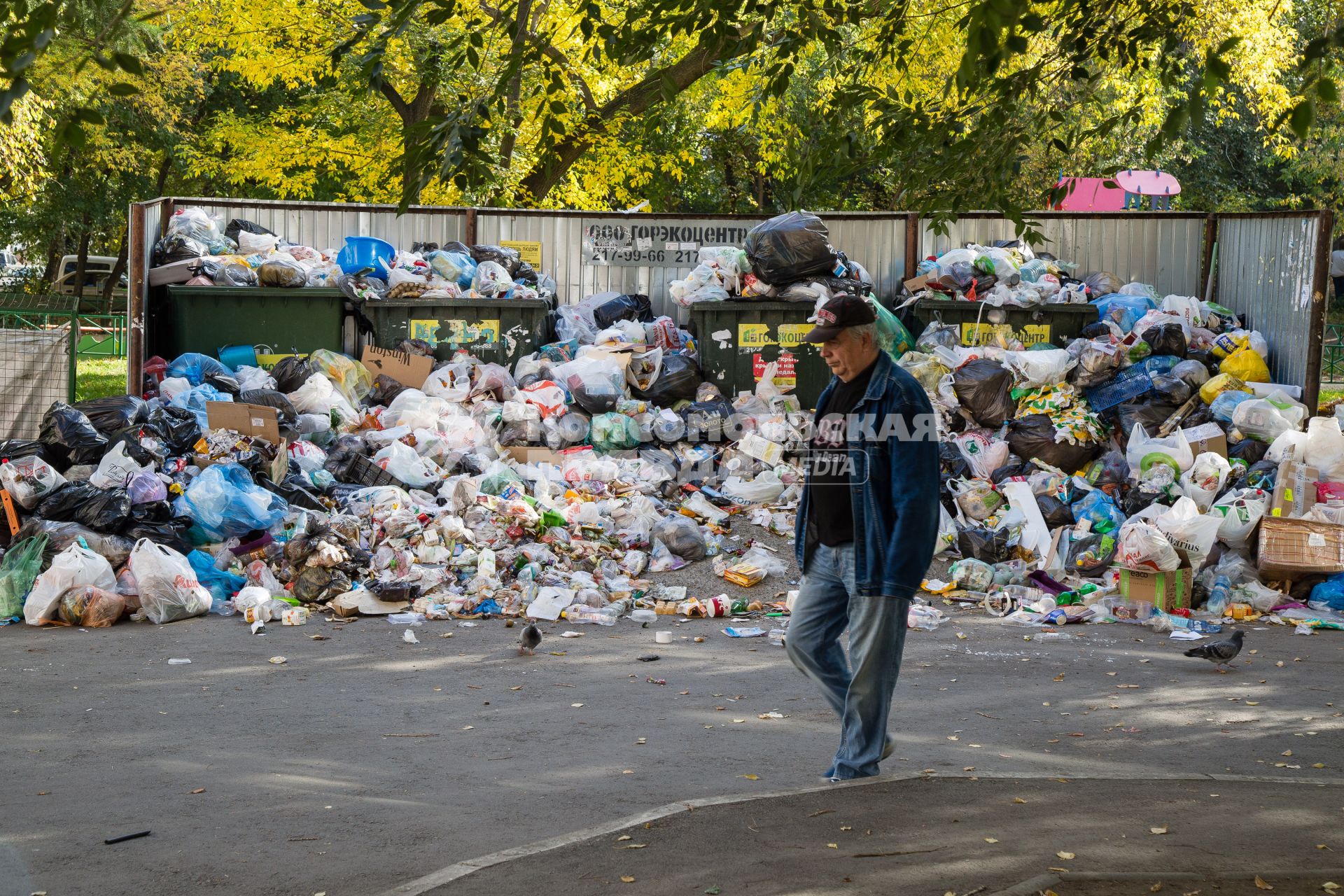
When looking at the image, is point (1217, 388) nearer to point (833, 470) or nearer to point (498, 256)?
point (498, 256)

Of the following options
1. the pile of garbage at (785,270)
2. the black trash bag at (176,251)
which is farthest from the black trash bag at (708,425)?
the black trash bag at (176,251)

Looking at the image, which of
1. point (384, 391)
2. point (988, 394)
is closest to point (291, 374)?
point (384, 391)

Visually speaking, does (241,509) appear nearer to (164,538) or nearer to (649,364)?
(164,538)

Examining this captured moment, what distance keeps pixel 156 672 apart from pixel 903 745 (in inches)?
144

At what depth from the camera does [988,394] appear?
380 inches

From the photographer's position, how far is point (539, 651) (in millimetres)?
6551

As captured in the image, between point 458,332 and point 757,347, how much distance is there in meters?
2.60

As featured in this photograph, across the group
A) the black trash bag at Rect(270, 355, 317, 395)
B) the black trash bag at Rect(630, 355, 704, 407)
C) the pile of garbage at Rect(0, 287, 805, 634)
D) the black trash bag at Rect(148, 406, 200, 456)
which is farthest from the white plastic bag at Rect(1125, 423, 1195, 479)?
the black trash bag at Rect(148, 406, 200, 456)

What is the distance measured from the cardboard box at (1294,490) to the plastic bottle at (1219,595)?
2.24ft

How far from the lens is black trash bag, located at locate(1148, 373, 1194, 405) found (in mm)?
9602

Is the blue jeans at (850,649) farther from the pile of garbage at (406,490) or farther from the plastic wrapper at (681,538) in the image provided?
the plastic wrapper at (681,538)

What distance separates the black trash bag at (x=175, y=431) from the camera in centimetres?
866

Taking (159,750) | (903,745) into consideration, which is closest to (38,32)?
(159,750)

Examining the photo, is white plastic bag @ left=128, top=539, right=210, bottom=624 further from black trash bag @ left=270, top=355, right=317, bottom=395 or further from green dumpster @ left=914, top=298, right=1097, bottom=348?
green dumpster @ left=914, top=298, right=1097, bottom=348
